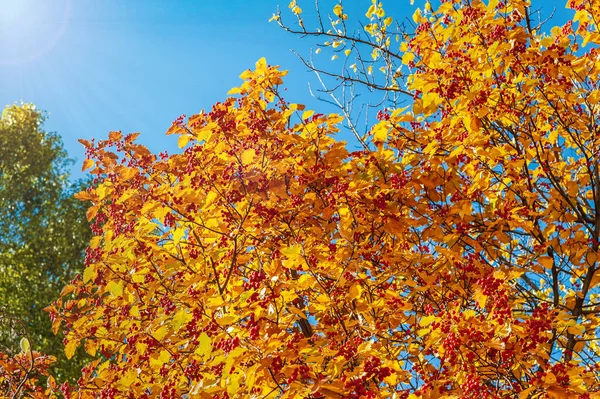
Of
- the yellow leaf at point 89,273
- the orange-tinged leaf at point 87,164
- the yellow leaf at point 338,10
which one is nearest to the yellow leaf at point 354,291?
the yellow leaf at point 89,273

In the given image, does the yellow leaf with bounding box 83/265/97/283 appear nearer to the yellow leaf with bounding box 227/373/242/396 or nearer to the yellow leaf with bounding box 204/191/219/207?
the yellow leaf with bounding box 204/191/219/207

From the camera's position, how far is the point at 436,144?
374 cm

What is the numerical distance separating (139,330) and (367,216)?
2027mm

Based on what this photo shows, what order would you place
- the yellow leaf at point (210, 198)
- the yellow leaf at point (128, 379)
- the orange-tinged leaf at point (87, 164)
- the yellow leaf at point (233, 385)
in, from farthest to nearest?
1. the orange-tinged leaf at point (87, 164)
2. the yellow leaf at point (128, 379)
3. the yellow leaf at point (210, 198)
4. the yellow leaf at point (233, 385)

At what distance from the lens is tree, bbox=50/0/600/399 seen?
325 cm

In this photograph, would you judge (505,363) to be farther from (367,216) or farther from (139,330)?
(139,330)

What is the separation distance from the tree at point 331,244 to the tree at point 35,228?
27.3 feet

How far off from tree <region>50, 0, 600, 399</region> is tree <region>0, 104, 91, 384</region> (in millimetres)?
8306

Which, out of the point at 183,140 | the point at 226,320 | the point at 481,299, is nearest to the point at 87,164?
the point at 183,140

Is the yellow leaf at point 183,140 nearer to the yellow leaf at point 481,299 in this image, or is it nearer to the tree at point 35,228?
the yellow leaf at point 481,299

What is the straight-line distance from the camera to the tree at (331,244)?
3.25 metres

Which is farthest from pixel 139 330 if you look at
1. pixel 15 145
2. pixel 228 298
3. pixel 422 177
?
pixel 15 145

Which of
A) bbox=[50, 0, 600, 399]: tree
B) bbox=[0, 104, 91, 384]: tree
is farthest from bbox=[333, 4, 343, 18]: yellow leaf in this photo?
bbox=[0, 104, 91, 384]: tree

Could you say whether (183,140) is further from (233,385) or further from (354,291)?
(233,385)
